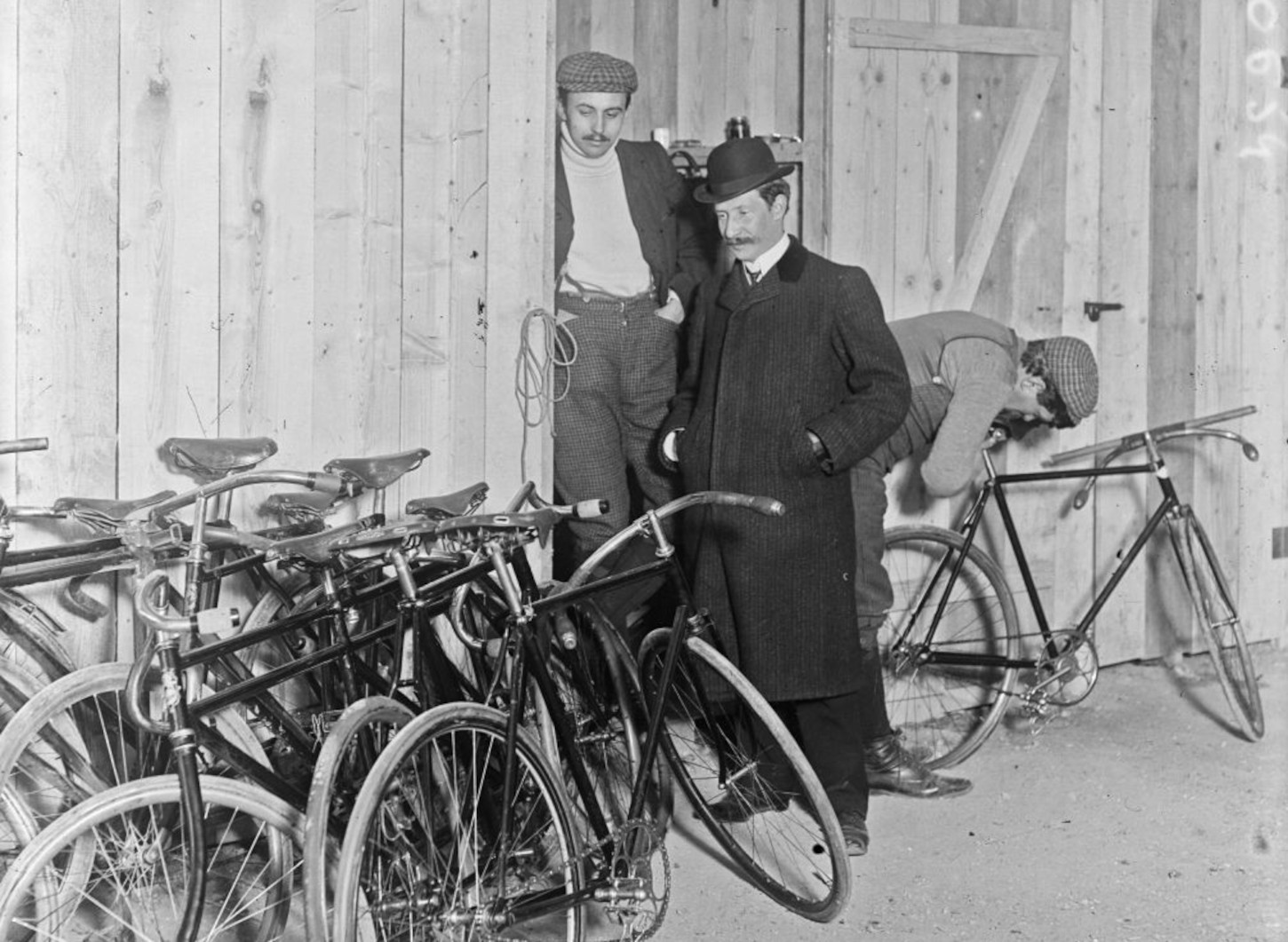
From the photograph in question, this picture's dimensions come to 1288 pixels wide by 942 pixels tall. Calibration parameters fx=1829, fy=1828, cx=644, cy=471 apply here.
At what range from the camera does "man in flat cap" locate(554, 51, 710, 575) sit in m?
5.53

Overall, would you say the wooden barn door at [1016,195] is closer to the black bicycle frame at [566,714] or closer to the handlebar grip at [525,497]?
the handlebar grip at [525,497]

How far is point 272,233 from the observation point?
4.60m

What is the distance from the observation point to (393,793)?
3621 millimetres

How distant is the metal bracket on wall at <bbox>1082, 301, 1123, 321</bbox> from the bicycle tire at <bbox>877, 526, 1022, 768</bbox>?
3.36 feet

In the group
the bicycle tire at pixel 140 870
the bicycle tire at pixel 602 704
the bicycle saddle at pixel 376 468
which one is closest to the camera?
the bicycle tire at pixel 140 870

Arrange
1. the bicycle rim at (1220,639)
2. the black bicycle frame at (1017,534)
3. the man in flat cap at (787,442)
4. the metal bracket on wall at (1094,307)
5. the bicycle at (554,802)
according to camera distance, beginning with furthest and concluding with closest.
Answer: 1. the metal bracket on wall at (1094,307)
2. the bicycle rim at (1220,639)
3. the black bicycle frame at (1017,534)
4. the man in flat cap at (787,442)
5. the bicycle at (554,802)

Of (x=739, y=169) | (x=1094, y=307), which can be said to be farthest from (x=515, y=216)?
(x=1094, y=307)

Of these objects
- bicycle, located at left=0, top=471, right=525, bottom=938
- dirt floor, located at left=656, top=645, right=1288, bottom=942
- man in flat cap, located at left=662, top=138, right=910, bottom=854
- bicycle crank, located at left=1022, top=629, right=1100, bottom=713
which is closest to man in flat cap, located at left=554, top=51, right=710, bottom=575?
man in flat cap, located at left=662, top=138, right=910, bottom=854

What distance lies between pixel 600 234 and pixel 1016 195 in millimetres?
1716

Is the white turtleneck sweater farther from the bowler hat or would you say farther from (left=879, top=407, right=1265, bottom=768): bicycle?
(left=879, top=407, right=1265, bottom=768): bicycle

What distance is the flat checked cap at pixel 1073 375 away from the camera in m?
5.90

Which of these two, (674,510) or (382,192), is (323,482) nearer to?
(674,510)

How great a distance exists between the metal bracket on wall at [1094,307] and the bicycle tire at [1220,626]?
33.9 inches

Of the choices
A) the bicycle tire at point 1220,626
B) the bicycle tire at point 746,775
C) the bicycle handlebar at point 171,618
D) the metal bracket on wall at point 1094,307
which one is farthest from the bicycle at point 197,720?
the metal bracket on wall at point 1094,307
